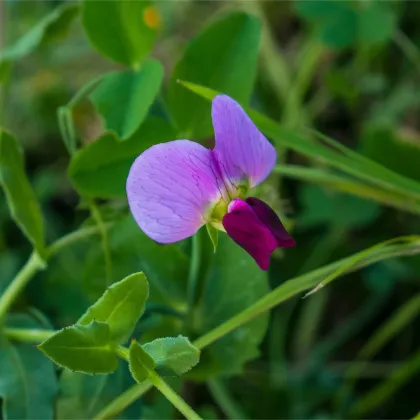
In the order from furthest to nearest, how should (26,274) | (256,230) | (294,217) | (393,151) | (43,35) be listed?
1. (294,217)
2. (393,151)
3. (43,35)
4. (26,274)
5. (256,230)

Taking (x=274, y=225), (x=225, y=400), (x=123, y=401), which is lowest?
(x=225, y=400)

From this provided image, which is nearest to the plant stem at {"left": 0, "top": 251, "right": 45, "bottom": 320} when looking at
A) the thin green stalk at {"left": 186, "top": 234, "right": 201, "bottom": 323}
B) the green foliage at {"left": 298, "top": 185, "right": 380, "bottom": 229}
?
the thin green stalk at {"left": 186, "top": 234, "right": 201, "bottom": 323}

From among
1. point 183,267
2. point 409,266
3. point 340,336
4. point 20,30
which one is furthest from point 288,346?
point 20,30

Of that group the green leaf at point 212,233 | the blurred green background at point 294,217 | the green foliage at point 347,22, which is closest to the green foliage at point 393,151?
the blurred green background at point 294,217

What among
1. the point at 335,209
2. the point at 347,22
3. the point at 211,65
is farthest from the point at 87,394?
the point at 347,22

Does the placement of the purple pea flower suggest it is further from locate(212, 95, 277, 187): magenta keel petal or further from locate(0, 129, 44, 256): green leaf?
locate(0, 129, 44, 256): green leaf

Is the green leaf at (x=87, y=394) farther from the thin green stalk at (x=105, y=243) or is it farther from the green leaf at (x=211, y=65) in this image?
the green leaf at (x=211, y=65)

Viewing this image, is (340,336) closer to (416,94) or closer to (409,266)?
(409,266)

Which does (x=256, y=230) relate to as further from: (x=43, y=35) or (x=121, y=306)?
(x=43, y=35)
